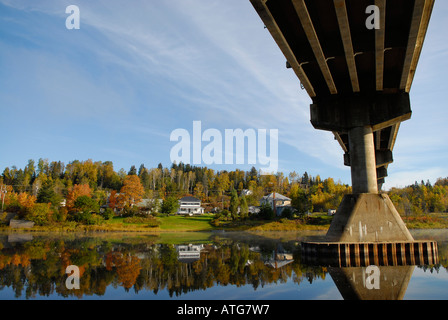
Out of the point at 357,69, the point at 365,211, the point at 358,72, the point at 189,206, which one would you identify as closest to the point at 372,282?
the point at 365,211

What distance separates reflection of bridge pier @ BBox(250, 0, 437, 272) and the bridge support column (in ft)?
0.21

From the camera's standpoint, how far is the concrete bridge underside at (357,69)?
558 inches

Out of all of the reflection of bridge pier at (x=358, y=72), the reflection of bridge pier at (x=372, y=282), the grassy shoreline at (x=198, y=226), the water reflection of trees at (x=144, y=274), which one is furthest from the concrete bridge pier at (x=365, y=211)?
the grassy shoreline at (x=198, y=226)

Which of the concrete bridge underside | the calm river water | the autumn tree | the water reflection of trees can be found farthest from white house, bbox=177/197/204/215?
the calm river water

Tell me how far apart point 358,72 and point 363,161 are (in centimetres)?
638

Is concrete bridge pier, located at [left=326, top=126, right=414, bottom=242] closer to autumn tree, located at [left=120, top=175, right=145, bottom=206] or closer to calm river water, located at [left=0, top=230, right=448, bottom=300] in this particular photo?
calm river water, located at [left=0, top=230, right=448, bottom=300]

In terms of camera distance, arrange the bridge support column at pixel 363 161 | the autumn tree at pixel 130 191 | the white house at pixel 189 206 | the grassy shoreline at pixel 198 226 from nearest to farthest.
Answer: the bridge support column at pixel 363 161 < the grassy shoreline at pixel 198 226 < the autumn tree at pixel 130 191 < the white house at pixel 189 206

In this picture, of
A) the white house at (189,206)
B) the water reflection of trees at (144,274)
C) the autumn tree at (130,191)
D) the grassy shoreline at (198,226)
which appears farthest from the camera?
the white house at (189,206)

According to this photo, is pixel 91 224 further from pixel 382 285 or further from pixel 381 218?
pixel 382 285

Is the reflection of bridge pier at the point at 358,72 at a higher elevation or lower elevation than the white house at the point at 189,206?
higher

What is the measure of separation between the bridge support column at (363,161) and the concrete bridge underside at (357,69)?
66 millimetres

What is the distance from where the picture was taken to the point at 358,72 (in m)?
21.5

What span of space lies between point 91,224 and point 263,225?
30705mm

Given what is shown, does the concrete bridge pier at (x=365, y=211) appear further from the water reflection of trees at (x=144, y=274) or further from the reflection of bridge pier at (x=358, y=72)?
the water reflection of trees at (x=144, y=274)
